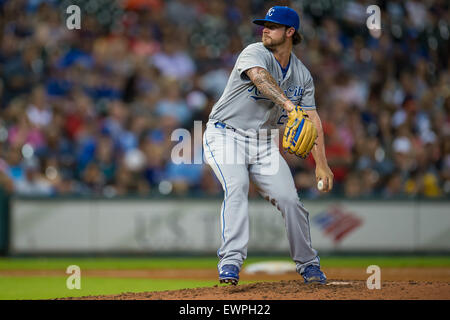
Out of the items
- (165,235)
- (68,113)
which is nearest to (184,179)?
(165,235)

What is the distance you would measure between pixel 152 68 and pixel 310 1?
3899 mm

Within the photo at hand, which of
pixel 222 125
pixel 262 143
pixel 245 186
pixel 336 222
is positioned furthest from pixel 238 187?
pixel 336 222

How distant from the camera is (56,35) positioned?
528 inches

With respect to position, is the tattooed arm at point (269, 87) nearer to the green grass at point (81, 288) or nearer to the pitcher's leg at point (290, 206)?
the pitcher's leg at point (290, 206)

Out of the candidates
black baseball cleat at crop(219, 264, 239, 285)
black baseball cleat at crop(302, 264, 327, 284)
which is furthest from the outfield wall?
black baseball cleat at crop(219, 264, 239, 285)

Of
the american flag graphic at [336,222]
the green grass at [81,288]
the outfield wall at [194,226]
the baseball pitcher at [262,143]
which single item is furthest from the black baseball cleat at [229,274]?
the american flag graphic at [336,222]

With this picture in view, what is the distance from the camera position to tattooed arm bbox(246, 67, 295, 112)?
5301 millimetres

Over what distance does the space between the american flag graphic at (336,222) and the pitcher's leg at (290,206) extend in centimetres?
655

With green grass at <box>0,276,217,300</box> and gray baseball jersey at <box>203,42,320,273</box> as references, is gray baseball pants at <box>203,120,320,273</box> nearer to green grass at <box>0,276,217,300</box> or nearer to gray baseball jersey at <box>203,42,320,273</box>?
gray baseball jersey at <box>203,42,320,273</box>

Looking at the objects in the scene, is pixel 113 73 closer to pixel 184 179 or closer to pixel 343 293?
pixel 184 179

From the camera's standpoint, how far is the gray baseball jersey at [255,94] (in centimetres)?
564

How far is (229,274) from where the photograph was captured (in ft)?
17.5

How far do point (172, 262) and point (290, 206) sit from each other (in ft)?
20.5
